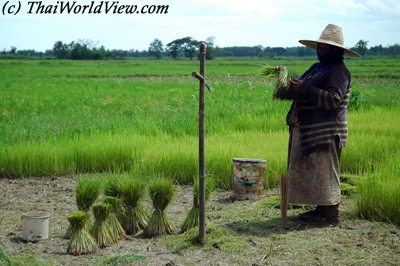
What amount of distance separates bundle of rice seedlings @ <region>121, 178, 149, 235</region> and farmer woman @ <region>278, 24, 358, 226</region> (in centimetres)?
119

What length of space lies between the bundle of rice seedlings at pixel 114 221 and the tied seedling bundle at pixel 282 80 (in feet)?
4.89

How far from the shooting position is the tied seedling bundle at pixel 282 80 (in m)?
4.86

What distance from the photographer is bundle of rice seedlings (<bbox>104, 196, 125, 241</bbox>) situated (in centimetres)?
465

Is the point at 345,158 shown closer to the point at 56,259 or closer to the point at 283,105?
the point at 56,259

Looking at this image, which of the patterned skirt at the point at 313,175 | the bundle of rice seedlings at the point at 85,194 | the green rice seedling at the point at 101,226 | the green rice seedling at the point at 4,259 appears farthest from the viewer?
the patterned skirt at the point at 313,175

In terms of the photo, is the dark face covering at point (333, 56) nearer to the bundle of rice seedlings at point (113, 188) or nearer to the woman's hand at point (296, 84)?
the woman's hand at point (296, 84)

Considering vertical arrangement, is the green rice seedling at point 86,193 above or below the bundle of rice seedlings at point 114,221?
above

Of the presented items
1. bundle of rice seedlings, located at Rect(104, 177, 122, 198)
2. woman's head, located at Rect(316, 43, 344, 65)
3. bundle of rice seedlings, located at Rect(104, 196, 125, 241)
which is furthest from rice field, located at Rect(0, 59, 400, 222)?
bundle of rice seedlings, located at Rect(104, 196, 125, 241)

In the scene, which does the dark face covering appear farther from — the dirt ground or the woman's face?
the dirt ground

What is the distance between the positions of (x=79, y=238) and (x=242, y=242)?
1.17 m

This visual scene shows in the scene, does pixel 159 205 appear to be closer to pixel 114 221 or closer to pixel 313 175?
pixel 114 221

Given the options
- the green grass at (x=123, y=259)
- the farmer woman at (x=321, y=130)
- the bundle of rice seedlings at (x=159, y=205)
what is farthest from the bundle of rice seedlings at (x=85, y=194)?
the farmer woman at (x=321, y=130)

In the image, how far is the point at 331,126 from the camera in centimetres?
497

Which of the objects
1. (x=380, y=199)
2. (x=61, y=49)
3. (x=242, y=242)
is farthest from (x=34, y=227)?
(x=61, y=49)
